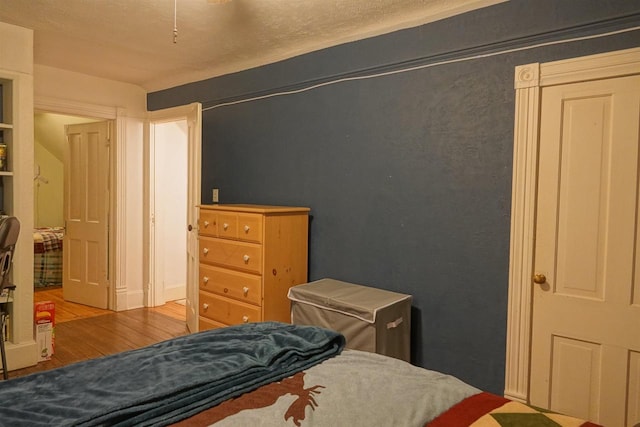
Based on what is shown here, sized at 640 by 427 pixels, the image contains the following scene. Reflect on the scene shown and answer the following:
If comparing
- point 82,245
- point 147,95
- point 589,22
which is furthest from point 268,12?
point 82,245

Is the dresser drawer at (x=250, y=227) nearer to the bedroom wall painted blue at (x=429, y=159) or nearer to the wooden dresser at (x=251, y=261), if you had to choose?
Answer: the wooden dresser at (x=251, y=261)

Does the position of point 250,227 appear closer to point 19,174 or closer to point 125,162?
point 19,174

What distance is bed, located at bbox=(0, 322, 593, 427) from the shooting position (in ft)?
3.70

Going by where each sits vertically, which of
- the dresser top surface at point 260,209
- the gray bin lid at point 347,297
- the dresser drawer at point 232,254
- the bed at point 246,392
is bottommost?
the gray bin lid at point 347,297

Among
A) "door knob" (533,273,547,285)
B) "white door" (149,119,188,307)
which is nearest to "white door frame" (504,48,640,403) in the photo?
"door knob" (533,273,547,285)

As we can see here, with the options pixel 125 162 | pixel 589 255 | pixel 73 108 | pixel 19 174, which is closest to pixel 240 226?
pixel 19 174

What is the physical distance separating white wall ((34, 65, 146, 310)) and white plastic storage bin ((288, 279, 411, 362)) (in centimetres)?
266

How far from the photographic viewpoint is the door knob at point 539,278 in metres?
2.35

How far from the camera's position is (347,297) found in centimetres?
275

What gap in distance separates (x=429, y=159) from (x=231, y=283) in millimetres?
1687

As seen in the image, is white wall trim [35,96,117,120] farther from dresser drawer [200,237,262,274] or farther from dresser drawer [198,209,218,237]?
dresser drawer [200,237,262,274]

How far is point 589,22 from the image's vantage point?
2170mm

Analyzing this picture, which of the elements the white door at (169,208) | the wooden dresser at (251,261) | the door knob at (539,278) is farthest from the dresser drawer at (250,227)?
the white door at (169,208)

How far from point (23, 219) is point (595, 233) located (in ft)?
12.2
